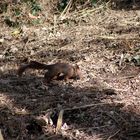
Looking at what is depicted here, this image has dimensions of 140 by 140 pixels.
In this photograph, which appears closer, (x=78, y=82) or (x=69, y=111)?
(x=69, y=111)

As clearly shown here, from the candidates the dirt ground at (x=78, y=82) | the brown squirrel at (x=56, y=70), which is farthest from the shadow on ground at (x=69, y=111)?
the brown squirrel at (x=56, y=70)

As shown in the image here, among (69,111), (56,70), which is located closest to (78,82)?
(56,70)

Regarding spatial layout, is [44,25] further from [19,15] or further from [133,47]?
[133,47]

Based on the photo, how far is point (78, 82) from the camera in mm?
5590

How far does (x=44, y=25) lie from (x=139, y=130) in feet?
13.9

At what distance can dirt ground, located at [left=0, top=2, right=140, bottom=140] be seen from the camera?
176 inches

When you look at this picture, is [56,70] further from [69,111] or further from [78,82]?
[69,111]

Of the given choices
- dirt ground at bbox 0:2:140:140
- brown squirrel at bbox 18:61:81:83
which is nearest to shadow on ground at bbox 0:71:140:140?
dirt ground at bbox 0:2:140:140

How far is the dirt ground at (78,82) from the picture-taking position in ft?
14.7

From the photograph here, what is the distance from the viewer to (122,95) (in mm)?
5125

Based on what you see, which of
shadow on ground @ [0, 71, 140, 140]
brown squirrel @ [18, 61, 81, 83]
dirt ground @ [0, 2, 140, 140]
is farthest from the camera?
brown squirrel @ [18, 61, 81, 83]

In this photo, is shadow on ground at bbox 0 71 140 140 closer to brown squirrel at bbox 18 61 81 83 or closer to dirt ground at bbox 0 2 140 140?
dirt ground at bbox 0 2 140 140

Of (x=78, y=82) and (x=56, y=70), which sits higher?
(x=56, y=70)

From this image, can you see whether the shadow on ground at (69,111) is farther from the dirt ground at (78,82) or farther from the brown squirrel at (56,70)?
the brown squirrel at (56,70)
